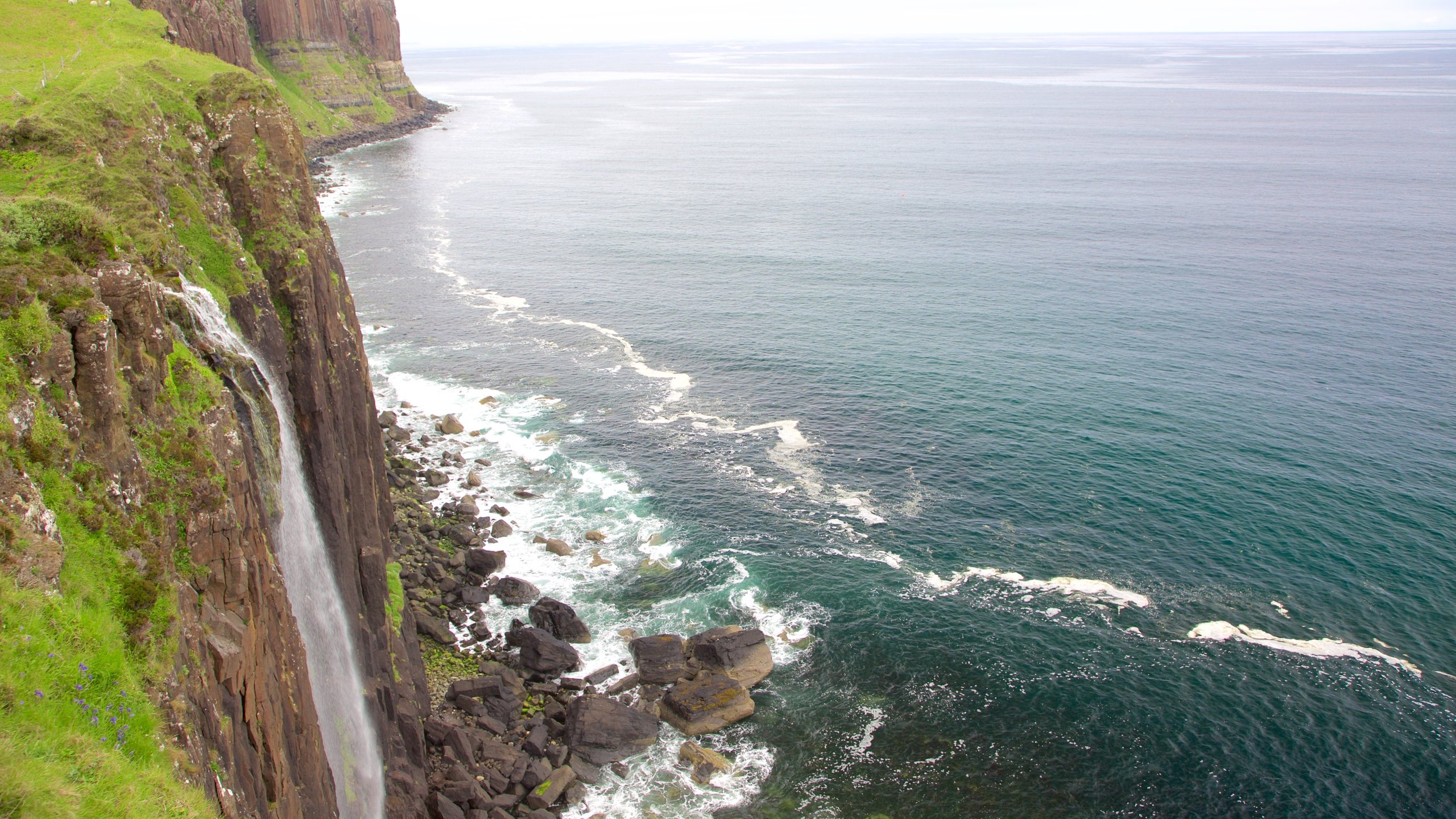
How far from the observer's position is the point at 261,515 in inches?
1151

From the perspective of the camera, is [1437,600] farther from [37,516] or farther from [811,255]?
[811,255]

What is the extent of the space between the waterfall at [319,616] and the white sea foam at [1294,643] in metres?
44.9

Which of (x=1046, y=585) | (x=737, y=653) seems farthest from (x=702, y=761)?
(x=1046, y=585)

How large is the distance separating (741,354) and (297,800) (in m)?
70.0

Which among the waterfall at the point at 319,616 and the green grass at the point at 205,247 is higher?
the green grass at the point at 205,247

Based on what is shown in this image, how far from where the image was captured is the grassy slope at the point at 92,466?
17.5 m

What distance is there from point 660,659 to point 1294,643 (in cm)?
3645

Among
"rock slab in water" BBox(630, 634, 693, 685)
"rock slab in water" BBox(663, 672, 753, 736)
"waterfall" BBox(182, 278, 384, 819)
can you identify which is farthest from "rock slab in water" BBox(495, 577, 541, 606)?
"waterfall" BBox(182, 278, 384, 819)

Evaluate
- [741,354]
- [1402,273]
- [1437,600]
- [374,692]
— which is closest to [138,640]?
[374,692]

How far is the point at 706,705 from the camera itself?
47.7 metres

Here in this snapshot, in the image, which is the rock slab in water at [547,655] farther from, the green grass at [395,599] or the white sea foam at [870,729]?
the white sea foam at [870,729]

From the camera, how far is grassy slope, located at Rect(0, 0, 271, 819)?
17.5 meters

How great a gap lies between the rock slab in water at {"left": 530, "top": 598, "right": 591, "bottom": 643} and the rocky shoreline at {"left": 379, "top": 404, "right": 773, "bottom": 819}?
0.22ft

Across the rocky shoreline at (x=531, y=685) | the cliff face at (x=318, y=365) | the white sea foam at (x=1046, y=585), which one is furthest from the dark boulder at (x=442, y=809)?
the white sea foam at (x=1046, y=585)
